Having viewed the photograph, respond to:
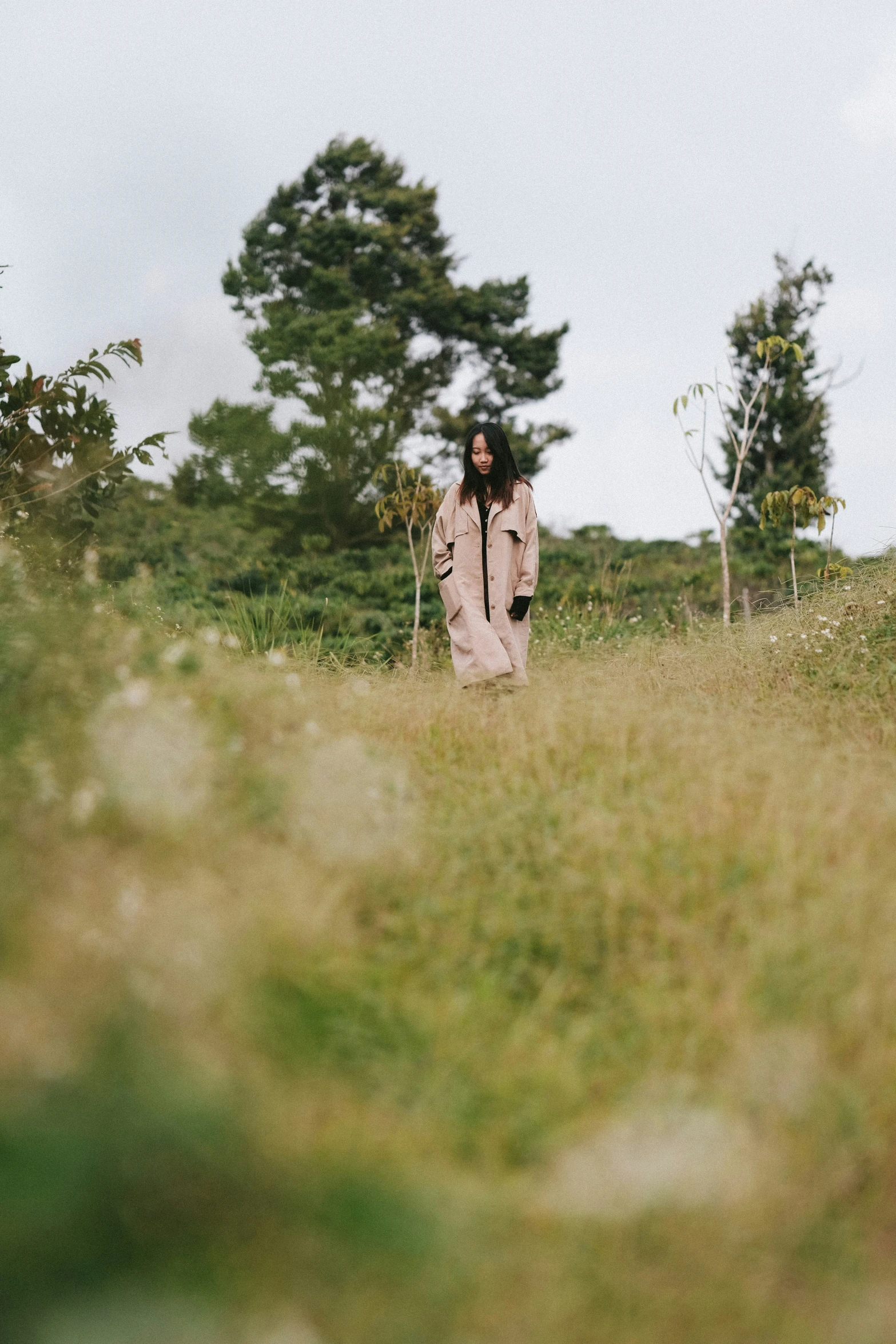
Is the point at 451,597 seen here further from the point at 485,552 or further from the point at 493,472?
the point at 493,472

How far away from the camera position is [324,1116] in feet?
6.14

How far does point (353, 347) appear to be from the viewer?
17641 mm

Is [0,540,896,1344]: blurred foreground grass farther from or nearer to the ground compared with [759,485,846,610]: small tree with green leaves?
nearer to the ground

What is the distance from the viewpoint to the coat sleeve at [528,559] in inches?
208

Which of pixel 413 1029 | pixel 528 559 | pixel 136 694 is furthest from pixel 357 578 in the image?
pixel 413 1029

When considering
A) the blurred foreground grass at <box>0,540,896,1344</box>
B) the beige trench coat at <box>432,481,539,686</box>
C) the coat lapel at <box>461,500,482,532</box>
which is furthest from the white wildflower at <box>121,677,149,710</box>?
the coat lapel at <box>461,500,482,532</box>

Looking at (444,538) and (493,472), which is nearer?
(493,472)

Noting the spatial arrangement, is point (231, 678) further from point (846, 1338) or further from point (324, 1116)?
point (846, 1338)

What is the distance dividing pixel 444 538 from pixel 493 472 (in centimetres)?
45

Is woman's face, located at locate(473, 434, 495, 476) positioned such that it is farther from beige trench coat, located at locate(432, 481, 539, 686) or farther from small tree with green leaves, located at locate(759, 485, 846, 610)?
small tree with green leaves, located at locate(759, 485, 846, 610)

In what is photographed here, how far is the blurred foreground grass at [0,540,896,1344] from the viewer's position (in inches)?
65.3

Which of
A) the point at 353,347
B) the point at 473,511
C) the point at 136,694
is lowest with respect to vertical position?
the point at 136,694

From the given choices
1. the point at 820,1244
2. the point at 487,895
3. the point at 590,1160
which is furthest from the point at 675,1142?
the point at 487,895

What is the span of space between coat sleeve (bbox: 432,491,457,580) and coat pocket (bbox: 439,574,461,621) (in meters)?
0.05
